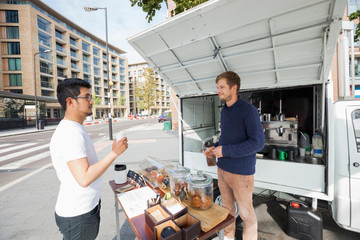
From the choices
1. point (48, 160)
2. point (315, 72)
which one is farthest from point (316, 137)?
point (48, 160)

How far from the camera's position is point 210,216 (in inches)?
57.1

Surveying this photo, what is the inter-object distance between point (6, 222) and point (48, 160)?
4812mm

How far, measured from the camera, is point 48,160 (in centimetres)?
726

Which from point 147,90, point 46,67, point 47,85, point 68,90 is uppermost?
point 46,67

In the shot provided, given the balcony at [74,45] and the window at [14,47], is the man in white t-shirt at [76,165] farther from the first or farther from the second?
the balcony at [74,45]

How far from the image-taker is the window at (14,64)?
101 ft

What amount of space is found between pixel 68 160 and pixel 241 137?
1810mm

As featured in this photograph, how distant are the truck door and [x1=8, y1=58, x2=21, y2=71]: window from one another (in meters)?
44.0

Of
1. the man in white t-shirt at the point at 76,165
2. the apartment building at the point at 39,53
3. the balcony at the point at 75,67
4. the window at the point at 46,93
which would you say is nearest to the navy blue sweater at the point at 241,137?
the man in white t-shirt at the point at 76,165

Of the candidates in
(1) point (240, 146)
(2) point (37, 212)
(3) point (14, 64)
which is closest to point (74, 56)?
(3) point (14, 64)

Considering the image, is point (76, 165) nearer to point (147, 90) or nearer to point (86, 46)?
point (147, 90)

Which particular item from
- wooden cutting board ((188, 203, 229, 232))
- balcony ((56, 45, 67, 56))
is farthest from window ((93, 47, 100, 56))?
wooden cutting board ((188, 203, 229, 232))

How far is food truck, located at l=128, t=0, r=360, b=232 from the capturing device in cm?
197

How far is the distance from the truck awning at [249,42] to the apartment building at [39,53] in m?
22.9
